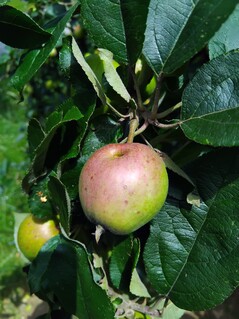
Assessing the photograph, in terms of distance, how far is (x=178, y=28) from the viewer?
2.34 feet

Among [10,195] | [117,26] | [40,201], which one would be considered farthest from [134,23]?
[10,195]

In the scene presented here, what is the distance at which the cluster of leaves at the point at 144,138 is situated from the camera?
723 mm

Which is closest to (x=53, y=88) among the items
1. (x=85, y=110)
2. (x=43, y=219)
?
(x=43, y=219)

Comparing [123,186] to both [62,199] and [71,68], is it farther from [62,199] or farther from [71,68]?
[71,68]

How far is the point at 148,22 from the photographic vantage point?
0.75 m

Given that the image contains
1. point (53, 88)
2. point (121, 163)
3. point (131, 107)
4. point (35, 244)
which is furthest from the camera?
point (53, 88)

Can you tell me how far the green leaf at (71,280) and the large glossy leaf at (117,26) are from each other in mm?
289

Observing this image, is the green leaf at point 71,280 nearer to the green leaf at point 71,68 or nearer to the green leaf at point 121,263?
the green leaf at point 121,263

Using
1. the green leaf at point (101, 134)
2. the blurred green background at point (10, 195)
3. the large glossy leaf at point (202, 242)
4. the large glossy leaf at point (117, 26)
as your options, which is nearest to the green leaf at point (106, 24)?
the large glossy leaf at point (117, 26)

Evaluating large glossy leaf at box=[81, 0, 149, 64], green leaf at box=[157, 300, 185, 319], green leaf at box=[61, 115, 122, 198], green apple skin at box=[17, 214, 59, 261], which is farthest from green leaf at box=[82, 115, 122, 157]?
green leaf at box=[157, 300, 185, 319]

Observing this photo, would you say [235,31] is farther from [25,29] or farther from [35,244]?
[35,244]

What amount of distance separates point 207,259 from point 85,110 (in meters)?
0.31

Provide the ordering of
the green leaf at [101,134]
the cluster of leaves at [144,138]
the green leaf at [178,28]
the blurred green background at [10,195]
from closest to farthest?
the green leaf at [178,28], the cluster of leaves at [144,138], the green leaf at [101,134], the blurred green background at [10,195]

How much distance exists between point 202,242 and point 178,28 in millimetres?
342
